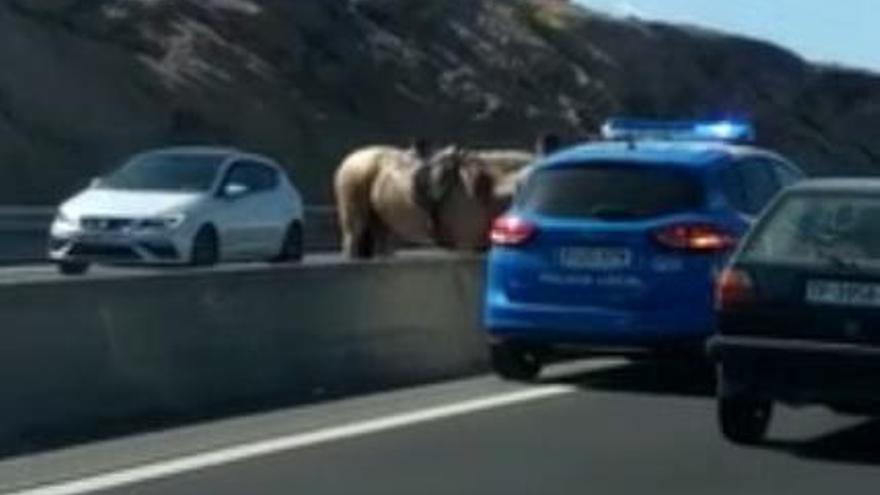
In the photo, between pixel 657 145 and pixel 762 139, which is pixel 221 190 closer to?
pixel 657 145

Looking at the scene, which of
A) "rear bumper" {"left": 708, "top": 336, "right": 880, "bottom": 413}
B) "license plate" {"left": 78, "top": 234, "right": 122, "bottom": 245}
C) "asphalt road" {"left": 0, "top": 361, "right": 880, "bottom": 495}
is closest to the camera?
"asphalt road" {"left": 0, "top": 361, "right": 880, "bottom": 495}

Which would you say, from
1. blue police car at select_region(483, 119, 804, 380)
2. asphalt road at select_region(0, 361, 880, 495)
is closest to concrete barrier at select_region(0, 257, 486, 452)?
asphalt road at select_region(0, 361, 880, 495)

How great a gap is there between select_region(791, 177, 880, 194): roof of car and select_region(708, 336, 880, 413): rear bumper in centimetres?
99

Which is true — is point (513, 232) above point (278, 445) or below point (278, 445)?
above

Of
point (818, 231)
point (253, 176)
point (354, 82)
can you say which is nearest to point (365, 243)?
point (253, 176)

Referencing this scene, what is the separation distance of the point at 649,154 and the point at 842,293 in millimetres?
3968

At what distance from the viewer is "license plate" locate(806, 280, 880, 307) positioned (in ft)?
46.0

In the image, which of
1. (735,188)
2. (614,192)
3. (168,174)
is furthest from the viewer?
(168,174)

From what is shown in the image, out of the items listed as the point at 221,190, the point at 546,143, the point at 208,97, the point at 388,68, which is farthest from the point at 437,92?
the point at 546,143

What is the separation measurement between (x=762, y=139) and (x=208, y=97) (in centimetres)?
1984

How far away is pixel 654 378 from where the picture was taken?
18.7 metres

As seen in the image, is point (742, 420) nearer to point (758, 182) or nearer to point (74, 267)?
point (758, 182)

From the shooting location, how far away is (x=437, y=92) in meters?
59.6

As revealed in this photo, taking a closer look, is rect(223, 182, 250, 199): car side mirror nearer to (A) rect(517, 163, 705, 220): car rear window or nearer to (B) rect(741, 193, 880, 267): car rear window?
(A) rect(517, 163, 705, 220): car rear window
